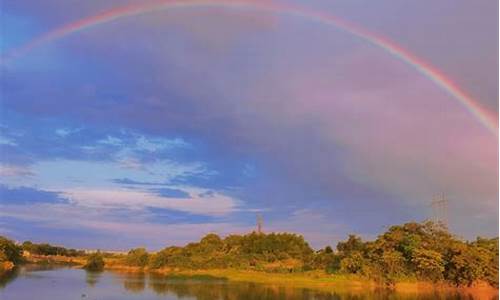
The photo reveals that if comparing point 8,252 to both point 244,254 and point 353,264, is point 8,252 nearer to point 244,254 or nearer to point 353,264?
point 244,254

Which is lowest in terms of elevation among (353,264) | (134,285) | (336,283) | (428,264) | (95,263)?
(134,285)

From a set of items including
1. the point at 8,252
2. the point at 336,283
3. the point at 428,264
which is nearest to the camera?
the point at 428,264

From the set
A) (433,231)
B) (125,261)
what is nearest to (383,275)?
(433,231)

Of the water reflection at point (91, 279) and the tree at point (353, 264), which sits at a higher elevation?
the tree at point (353, 264)

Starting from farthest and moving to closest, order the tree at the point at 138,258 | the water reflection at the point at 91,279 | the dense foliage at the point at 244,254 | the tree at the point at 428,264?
the tree at the point at 138,258
the dense foliage at the point at 244,254
the water reflection at the point at 91,279
the tree at the point at 428,264

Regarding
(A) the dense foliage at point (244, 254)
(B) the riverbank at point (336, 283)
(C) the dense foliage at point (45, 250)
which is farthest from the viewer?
(C) the dense foliage at point (45, 250)

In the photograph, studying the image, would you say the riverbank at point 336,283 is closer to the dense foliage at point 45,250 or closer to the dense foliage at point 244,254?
the dense foliage at point 244,254

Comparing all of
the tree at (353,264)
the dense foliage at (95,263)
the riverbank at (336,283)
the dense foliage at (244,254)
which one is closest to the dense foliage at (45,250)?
the dense foliage at (95,263)

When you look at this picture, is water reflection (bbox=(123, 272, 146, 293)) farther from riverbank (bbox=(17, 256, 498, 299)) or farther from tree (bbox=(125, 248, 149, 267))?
tree (bbox=(125, 248, 149, 267))

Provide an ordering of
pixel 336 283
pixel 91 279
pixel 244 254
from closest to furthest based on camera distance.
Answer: pixel 336 283
pixel 91 279
pixel 244 254

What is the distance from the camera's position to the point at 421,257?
54.0 metres

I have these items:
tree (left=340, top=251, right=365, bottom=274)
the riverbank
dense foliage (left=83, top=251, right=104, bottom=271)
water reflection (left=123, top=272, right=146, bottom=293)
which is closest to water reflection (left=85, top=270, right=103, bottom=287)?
water reflection (left=123, top=272, right=146, bottom=293)

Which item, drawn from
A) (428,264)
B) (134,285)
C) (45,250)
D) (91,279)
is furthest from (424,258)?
(45,250)

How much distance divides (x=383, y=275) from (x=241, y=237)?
41.4 meters
